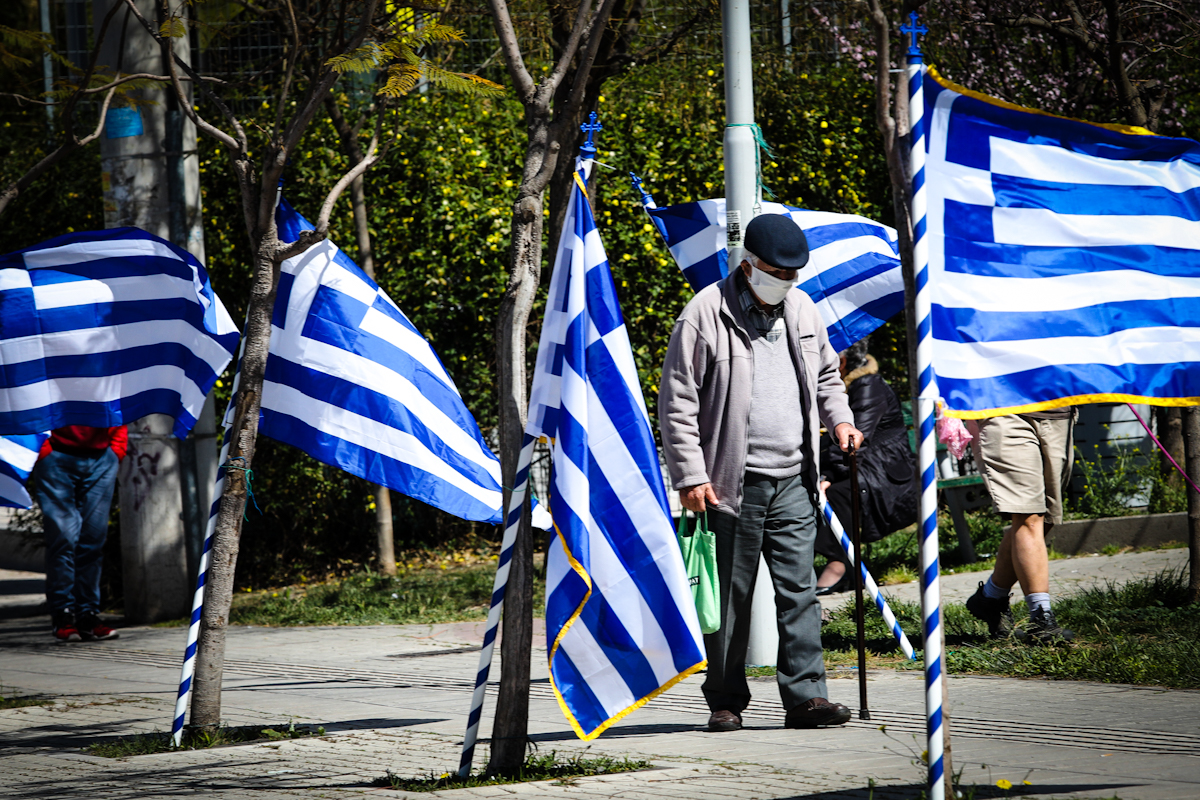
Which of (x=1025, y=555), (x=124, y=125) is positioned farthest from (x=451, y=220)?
(x=1025, y=555)

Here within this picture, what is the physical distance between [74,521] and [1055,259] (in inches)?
314

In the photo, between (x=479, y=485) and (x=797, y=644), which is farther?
(x=479, y=485)

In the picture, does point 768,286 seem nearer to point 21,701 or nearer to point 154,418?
point 21,701

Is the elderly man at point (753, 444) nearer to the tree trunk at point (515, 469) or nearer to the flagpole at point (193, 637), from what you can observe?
the tree trunk at point (515, 469)

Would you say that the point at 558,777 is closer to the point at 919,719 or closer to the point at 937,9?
the point at 919,719

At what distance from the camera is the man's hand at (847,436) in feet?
18.1

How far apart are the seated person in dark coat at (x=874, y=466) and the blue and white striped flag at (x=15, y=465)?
4.97 meters

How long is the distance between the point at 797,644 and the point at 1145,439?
7.76 metres

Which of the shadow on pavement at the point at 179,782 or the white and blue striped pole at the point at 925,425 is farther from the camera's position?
the shadow on pavement at the point at 179,782

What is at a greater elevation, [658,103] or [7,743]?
[658,103]

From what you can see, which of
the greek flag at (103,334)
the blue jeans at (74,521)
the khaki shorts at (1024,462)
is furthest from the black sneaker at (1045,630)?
the blue jeans at (74,521)

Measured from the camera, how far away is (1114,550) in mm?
10016

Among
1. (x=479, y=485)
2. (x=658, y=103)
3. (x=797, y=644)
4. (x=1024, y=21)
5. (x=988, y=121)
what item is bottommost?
(x=797, y=644)

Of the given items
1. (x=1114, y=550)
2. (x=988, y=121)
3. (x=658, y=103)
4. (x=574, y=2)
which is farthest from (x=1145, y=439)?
(x=988, y=121)
